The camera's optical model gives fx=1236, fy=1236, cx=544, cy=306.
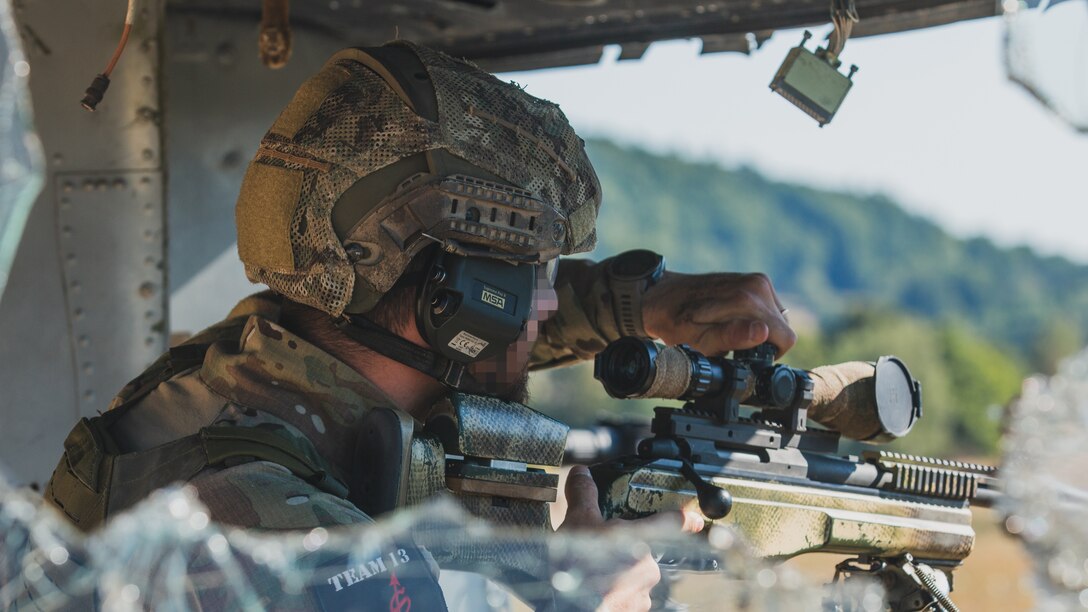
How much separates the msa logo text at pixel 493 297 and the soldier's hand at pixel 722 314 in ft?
2.57

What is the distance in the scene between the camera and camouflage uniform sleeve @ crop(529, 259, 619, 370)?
362 centimetres

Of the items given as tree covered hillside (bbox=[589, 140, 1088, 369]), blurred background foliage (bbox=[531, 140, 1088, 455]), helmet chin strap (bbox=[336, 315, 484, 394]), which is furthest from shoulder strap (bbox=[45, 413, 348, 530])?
tree covered hillside (bbox=[589, 140, 1088, 369])

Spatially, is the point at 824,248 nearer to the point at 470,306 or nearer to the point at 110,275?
the point at 110,275

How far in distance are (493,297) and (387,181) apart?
32 centimetres

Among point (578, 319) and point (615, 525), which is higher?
point (578, 319)

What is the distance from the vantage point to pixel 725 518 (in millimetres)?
2918

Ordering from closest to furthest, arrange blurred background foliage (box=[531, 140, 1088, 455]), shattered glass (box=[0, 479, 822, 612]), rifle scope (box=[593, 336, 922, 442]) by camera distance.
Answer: shattered glass (box=[0, 479, 822, 612])
rifle scope (box=[593, 336, 922, 442])
blurred background foliage (box=[531, 140, 1088, 455])

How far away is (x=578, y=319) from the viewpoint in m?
3.68

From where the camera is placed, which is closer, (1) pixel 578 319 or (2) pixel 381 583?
(2) pixel 381 583

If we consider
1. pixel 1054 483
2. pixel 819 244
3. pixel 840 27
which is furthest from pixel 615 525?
pixel 819 244

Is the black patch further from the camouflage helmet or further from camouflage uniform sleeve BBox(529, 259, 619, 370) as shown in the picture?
camouflage uniform sleeve BBox(529, 259, 619, 370)

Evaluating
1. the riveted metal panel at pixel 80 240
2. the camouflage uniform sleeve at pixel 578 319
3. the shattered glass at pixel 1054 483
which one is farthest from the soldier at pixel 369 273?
the shattered glass at pixel 1054 483

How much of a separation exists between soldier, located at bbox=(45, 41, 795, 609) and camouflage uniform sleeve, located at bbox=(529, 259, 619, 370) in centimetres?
81

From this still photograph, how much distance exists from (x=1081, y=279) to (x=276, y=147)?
160 feet
